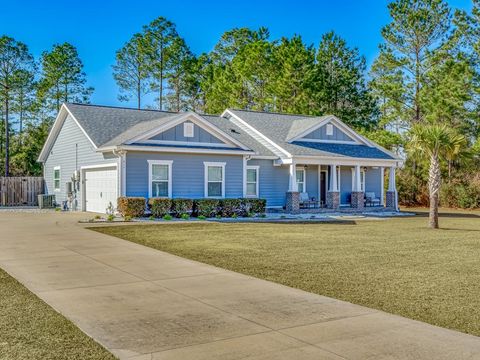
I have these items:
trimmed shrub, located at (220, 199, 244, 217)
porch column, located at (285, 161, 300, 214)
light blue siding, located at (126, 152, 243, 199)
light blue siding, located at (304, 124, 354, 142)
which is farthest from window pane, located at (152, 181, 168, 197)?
light blue siding, located at (304, 124, 354, 142)

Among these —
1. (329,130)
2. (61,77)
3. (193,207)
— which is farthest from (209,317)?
(61,77)

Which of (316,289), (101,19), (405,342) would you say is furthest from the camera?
(101,19)

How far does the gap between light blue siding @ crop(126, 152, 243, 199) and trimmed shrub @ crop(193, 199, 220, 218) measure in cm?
97

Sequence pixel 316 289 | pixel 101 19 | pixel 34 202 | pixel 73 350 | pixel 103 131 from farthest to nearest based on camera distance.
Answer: pixel 34 202, pixel 101 19, pixel 103 131, pixel 316 289, pixel 73 350

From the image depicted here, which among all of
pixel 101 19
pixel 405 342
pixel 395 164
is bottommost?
pixel 405 342

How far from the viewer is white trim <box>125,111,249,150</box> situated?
22650 millimetres

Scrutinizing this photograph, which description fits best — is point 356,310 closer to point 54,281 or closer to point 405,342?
point 405,342

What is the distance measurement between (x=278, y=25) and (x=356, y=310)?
42.8 metres

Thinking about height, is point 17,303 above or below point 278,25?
below

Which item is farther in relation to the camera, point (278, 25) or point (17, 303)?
point (278, 25)

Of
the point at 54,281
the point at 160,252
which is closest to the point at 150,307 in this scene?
the point at 54,281

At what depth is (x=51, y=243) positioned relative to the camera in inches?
530

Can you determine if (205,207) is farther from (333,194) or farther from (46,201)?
(46,201)

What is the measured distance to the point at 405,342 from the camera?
5605mm
